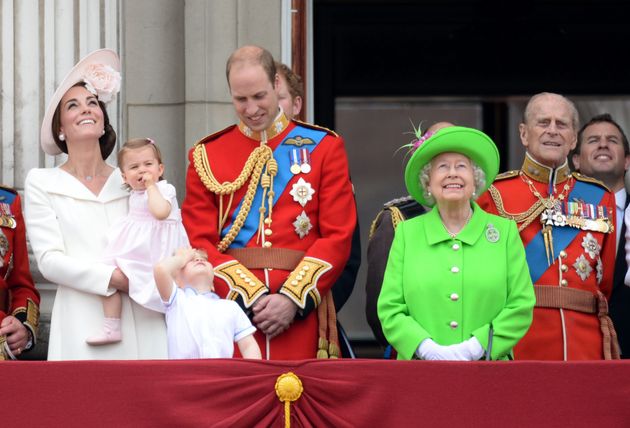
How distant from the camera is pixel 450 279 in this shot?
20.0ft

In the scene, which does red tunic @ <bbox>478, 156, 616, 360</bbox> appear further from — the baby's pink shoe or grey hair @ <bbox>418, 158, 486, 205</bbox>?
the baby's pink shoe

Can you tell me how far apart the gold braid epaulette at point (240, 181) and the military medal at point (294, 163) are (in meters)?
0.08

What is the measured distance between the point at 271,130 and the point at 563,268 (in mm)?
1246

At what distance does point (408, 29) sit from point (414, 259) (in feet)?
15.2

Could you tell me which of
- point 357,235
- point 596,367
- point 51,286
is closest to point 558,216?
point 357,235

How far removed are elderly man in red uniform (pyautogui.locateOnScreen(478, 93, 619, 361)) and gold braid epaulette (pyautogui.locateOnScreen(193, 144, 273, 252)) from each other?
91 cm

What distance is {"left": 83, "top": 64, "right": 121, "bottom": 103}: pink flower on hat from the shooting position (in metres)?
6.57

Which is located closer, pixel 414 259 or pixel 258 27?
pixel 414 259

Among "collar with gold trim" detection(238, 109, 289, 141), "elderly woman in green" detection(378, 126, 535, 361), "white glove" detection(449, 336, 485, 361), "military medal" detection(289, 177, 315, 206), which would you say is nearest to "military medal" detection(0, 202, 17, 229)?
"collar with gold trim" detection(238, 109, 289, 141)

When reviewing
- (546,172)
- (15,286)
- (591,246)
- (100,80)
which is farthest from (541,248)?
(15,286)

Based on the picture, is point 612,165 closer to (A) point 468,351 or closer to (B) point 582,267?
(B) point 582,267

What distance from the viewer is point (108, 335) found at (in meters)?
6.24

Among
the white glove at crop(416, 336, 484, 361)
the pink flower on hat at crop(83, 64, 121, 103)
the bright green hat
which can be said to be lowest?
the white glove at crop(416, 336, 484, 361)

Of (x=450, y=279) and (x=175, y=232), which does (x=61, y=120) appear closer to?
(x=175, y=232)
